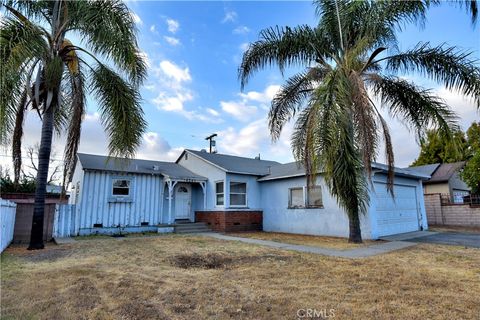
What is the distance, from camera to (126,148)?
29.2 ft

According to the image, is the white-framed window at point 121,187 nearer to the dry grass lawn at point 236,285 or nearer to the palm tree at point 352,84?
the dry grass lawn at point 236,285

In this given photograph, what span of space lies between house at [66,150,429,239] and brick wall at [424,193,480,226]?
4048 millimetres

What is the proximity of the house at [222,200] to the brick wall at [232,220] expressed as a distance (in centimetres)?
5

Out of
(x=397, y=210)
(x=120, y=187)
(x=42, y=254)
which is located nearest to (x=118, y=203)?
(x=120, y=187)

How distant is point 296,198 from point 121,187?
8779mm

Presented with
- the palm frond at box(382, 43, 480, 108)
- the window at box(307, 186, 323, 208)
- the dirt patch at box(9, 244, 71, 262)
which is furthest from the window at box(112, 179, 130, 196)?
the palm frond at box(382, 43, 480, 108)

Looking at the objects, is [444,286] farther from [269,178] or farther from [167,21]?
[167,21]

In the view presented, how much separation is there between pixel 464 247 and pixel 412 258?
9.98 ft

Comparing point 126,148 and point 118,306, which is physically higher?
point 126,148

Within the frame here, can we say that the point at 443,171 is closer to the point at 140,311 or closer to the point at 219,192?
the point at 219,192

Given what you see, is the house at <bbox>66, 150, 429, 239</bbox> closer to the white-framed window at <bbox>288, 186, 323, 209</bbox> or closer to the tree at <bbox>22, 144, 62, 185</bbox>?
the white-framed window at <bbox>288, 186, 323, 209</bbox>

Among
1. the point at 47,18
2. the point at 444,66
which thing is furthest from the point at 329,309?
the point at 47,18

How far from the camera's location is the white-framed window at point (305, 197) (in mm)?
13242

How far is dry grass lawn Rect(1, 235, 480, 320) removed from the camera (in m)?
3.85
